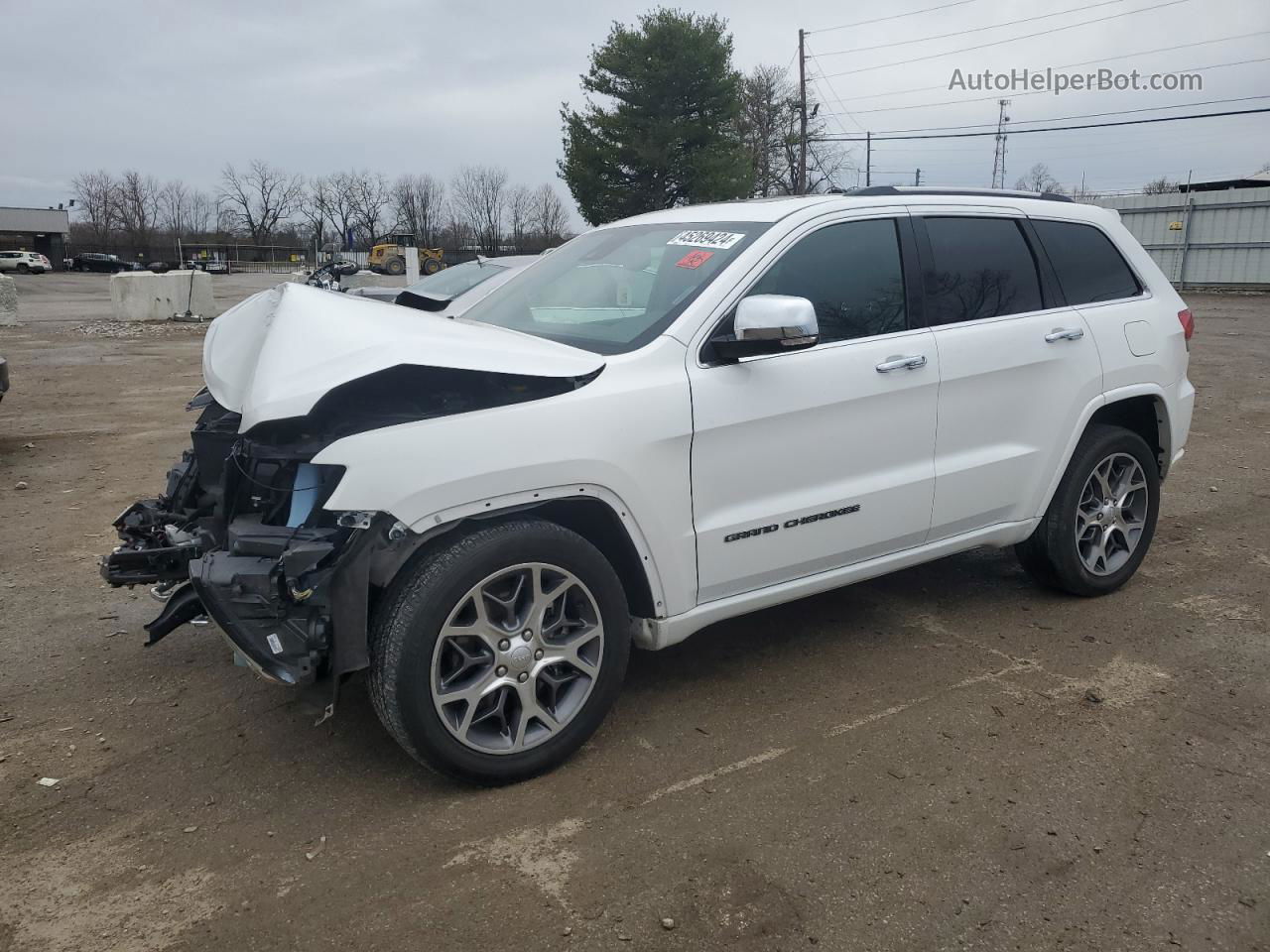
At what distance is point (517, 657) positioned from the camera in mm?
3195

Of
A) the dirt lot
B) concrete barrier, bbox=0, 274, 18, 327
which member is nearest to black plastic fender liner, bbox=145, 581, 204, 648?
the dirt lot

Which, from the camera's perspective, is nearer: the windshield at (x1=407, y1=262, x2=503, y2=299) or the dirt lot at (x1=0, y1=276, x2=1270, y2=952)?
the dirt lot at (x1=0, y1=276, x2=1270, y2=952)

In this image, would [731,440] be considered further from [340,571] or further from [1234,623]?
[1234,623]

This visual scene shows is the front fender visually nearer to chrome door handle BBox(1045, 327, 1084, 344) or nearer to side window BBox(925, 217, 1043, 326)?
side window BBox(925, 217, 1043, 326)

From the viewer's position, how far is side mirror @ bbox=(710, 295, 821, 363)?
331 cm

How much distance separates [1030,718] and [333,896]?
99.4 inches

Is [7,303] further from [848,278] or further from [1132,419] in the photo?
[1132,419]

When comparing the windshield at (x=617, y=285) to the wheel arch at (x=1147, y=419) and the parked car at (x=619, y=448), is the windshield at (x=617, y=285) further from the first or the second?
the wheel arch at (x=1147, y=419)

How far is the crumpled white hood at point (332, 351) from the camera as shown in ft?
A: 9.81

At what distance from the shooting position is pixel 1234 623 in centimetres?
465

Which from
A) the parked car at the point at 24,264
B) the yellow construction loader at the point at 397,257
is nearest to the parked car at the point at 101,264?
the parked car at the point at 24,264

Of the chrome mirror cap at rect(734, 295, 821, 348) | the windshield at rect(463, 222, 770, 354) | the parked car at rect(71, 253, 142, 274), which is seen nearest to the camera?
the chrome mirror cap at rect(734, 295, 821, 348)

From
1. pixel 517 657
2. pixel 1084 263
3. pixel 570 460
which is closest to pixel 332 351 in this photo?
pixel 570 460

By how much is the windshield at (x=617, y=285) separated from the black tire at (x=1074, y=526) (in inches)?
79.6
